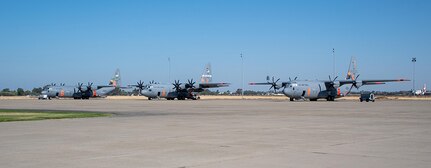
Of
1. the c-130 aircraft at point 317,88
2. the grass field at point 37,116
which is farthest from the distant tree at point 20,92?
the grass field at point 37,116

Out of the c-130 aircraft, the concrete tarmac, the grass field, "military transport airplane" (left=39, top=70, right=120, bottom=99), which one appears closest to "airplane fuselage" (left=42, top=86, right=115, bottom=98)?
"military transport airplane" (left=39, top=70, right=120, bottom=99)

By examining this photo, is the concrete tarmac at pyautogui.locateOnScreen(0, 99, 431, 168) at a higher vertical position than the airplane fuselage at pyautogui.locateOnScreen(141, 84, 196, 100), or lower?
lower

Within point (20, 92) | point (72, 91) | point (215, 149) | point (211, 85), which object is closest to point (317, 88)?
point (211, 85)

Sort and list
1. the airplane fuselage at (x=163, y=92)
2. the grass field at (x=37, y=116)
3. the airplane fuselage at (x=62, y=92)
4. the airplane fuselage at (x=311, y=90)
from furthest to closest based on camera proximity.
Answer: the airplane fuselage at (x=62, y=92), the airplane fuselage at (x=163, y=92), the airplane fuselage at (x=311, y=90), the grass field at (x=37, y=116)

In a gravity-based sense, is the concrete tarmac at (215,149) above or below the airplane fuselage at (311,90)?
below

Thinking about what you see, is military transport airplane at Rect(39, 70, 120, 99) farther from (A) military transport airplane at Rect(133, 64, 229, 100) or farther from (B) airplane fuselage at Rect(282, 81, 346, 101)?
(B) airplane fuselage at Rect(282, 81, 346, 101)

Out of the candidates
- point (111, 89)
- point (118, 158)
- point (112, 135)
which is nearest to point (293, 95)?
point (111, 89)

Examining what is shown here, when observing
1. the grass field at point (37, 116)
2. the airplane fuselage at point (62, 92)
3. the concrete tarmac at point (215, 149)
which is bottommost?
the concrete tarmac at point (215, 149)

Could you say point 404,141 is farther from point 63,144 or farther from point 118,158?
point 63,144

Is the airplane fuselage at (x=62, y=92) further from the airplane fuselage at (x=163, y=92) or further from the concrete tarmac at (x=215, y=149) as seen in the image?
the concrete tarmac at (x=215, y=149)

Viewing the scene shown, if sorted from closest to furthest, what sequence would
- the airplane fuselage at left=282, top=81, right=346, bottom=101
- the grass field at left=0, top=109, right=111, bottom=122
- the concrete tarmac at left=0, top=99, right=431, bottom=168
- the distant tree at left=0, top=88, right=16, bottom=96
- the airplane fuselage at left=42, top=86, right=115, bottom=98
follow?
the concrete tarmac at left=0, top=99, right=431, bottom=168, the grass field at left=0, top=109, right=111, bottom=122, the airplane fuselage at left=282, top=81, right=346, bottom=101, the airplane fuselage at left=42, top=86, right=115, bottom=98, the distant tree at left=0, top=88, right=16, bottom=96

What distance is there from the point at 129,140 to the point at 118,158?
3.82 metres

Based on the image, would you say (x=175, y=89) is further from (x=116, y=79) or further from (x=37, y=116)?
(x=37, y=116)

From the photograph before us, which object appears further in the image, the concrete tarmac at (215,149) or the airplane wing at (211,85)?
the airplane wing at (211,85)
